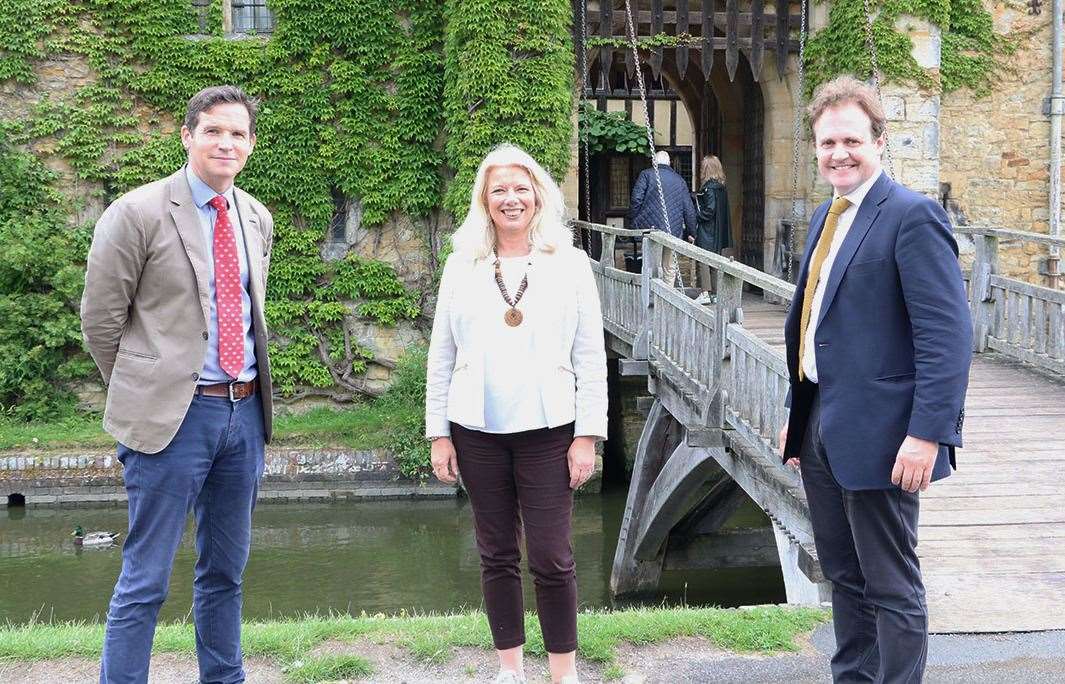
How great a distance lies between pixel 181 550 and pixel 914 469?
9.71 m

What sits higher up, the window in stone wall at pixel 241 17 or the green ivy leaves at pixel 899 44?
the window in stone wall at pixel 241 17

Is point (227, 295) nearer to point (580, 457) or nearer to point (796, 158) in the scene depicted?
point (580, 457)

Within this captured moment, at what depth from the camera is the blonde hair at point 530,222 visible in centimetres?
331

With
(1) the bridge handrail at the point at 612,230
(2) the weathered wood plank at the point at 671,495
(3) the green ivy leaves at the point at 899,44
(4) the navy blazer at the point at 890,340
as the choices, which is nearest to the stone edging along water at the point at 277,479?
(2) the weathered wood plank at the point at 671,495

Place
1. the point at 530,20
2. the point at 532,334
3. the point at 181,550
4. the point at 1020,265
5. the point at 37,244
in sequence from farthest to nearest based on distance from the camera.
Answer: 1. the point at 1020,265
2. the point at 37,244
3. the point at 530,20
4. the point at 181,550
5. the point at 532,334

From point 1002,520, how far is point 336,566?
7.05 metres

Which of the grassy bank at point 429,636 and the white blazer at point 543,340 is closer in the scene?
the white blazer at point 543,340

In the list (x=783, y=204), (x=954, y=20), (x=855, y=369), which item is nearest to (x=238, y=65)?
(x=783, y=204)

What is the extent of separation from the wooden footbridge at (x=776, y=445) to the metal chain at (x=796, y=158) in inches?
65.2

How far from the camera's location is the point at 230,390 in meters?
3.12

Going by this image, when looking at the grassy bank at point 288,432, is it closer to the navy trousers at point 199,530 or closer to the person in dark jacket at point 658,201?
the person in dark jacket at point 658,201

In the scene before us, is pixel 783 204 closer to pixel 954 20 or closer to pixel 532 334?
pixel 954 20

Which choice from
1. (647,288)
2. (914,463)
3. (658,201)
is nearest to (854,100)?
(914,463)

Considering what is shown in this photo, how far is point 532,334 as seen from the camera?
128 inches
